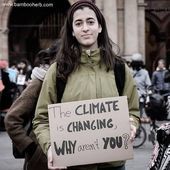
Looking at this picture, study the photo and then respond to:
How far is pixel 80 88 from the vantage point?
3207mm

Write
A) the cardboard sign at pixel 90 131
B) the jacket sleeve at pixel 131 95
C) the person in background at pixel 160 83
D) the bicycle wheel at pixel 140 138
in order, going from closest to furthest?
the cardboard sign at pixel 90 131, the jacket sleeve at pixel 131 95, the bicycle wheel at pixel 140 138, the person in background at pixel 160 83

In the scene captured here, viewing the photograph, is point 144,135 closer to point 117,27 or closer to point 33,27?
point 117,27

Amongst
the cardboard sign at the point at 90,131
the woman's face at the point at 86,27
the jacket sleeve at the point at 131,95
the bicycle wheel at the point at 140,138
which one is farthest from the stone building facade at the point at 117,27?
the cardboard sign at the point at 90,131

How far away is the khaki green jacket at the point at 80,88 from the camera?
3205 millimetres

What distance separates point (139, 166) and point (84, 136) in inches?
226

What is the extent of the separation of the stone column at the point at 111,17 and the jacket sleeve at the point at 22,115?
20.4 meters

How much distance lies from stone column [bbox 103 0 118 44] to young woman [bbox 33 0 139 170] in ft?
68.3

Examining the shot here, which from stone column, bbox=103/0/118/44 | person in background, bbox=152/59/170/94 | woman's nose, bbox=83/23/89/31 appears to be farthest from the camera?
stone column, bbox=103/0/118/44

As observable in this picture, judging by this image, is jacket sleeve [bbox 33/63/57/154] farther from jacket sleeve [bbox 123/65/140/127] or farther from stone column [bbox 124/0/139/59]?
stone column [bbox 124/0/139/59]

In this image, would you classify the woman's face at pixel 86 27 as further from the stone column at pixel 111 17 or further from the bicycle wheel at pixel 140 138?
the stone column at pixel 111 17

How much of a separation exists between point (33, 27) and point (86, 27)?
25119 millimetres

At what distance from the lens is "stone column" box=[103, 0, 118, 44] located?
78.9ft

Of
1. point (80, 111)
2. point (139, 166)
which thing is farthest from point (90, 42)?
point (139, 166)

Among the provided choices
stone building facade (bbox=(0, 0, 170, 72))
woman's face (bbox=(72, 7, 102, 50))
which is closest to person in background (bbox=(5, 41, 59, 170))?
woman's face (bbox=(72, 7, 102, 50))
